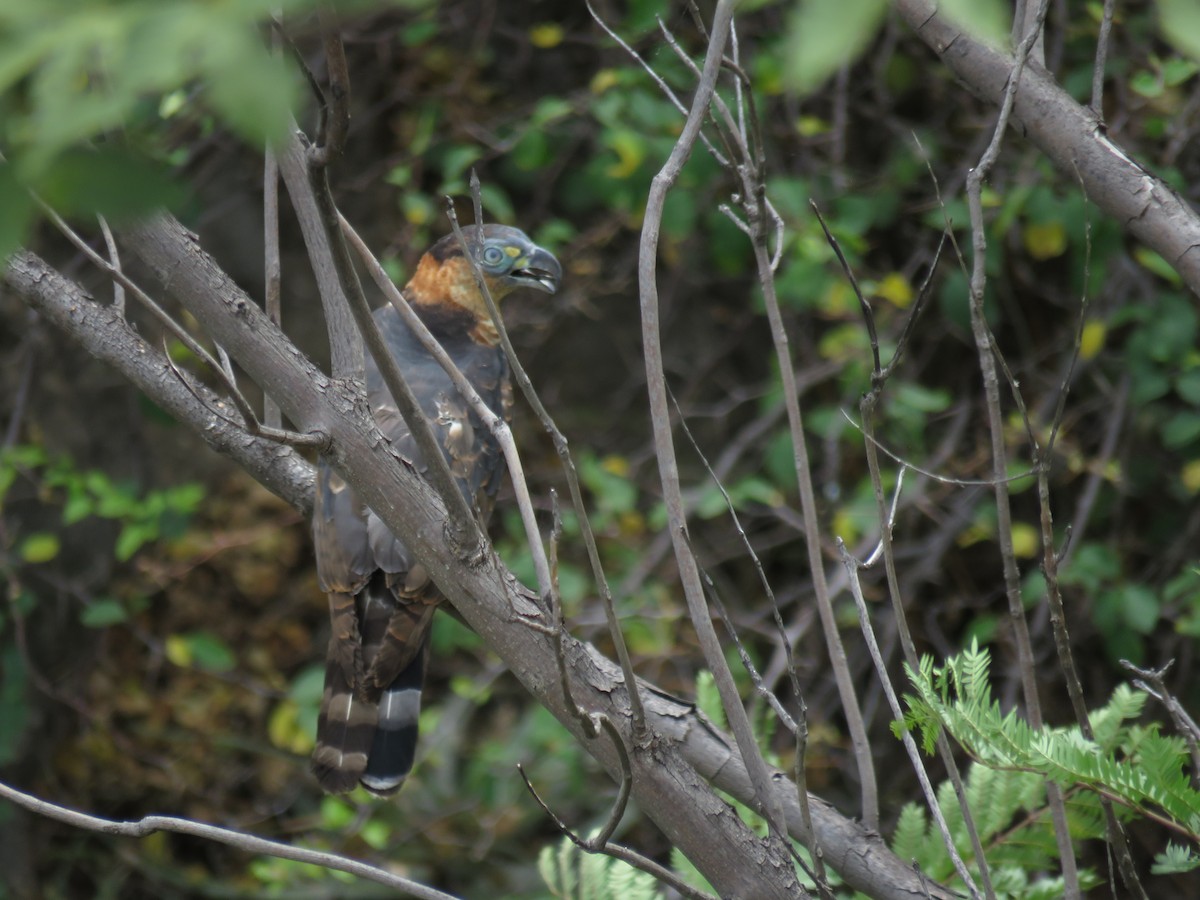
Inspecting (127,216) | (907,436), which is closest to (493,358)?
(907,436)

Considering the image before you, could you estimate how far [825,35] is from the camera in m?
0.54

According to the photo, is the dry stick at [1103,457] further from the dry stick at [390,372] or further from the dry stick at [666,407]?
the dry stick at [390,372]

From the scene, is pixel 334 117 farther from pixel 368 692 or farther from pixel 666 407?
pixel 368 692

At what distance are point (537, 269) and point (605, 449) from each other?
1667mm

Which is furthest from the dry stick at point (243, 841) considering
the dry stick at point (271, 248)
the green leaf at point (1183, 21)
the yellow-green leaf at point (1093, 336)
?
the yellow-green leaf at point (1093, 336)

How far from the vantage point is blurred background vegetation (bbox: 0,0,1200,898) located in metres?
3.62

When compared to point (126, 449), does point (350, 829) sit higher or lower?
lower

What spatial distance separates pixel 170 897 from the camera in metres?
4.60

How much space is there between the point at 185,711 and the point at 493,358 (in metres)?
2.31

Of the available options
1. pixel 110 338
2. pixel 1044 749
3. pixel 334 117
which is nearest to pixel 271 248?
pixel 110 338

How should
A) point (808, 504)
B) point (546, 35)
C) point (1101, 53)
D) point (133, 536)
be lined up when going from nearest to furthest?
1. point (808, 504)
2. point (1101, 53)
3. point (133, 536)
4. point (546, 35)

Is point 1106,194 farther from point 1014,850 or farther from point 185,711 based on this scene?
point 185,711

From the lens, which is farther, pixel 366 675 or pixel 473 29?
pixel 473 29

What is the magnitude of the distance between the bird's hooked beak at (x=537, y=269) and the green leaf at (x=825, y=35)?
2.53 meters
